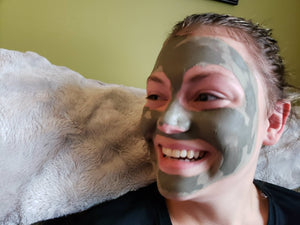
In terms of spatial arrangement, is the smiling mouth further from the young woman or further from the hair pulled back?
the hair pulled back

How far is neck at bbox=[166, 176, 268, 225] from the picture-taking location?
625 mm

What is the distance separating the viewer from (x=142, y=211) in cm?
65

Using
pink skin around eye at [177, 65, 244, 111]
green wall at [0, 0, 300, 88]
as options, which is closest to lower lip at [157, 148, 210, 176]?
pink skin around eye at [177, 65, 244, 111]

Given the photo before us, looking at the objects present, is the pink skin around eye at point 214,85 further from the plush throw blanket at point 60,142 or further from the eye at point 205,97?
the plush throw blanket at point 60,142

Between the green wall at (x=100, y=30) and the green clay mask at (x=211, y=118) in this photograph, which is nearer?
the green clay mask at (x=211, y=118)

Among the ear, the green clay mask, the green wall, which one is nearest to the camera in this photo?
the green clay mask

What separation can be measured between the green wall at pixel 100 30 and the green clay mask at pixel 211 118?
1.25 feet

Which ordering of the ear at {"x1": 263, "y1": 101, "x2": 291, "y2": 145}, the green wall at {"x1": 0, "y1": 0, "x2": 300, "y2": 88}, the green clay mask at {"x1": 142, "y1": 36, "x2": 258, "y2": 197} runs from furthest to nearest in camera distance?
the green wall at {"x1": 0, "y1": 0, "x2": 300, "y2": 88}
the ear at {"x1": 263, "y1": 101, "x2": 291, "y2": 145}
the green clay mask at {"x1": 142, "y1": 36, "x2": 258, "y2": 197}

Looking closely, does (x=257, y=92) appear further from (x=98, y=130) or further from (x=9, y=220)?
(x=9, y=220)

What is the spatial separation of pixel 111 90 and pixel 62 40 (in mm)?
282

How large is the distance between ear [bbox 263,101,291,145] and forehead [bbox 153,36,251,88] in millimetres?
151

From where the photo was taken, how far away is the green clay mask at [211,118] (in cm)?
53

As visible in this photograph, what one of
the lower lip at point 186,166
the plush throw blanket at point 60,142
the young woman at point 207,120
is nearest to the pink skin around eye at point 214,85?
the young woman at point 207,120

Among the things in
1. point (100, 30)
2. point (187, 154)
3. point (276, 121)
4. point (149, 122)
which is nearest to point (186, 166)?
point (187, 154)
